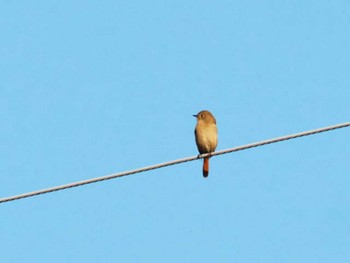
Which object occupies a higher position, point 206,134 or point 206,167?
point 206,134

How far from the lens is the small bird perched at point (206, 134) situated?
1722 centimetres

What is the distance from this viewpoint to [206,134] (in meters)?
17.3

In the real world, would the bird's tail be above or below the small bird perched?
below

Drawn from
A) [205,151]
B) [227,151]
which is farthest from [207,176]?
[227,151]

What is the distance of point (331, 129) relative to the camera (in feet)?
38.5

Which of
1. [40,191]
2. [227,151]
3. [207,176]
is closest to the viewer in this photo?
[40,191]

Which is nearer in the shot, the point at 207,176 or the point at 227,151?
the point at 227,151

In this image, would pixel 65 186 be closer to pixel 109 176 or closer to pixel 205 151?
pixel 109 176

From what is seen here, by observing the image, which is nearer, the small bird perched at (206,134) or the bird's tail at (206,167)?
the bird's tail at (206,167)

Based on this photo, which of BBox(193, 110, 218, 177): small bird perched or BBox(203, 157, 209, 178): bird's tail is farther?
BBox(193, 110, 218, 177): small bird perched

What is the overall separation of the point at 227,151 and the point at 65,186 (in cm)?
207

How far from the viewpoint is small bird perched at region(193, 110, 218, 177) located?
17.2 meters

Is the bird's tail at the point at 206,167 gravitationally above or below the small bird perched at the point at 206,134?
below

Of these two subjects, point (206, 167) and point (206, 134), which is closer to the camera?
point (206, 167)
